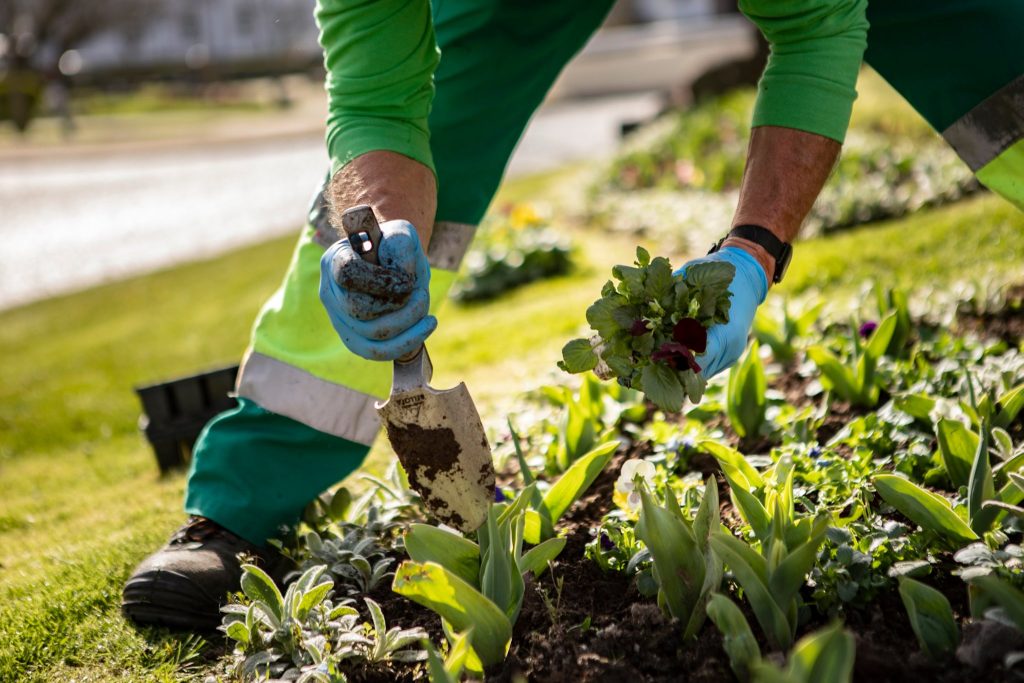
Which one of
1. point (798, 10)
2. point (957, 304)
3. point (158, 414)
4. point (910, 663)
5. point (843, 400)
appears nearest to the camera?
point (910, 663)

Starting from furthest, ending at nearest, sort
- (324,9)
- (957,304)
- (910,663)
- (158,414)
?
(158,414), (957,304), (324,9), (910,663)

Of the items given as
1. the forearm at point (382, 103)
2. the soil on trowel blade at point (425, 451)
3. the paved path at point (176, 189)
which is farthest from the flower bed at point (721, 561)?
the paved path at point (176, 189)

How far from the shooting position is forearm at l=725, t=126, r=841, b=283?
76.4 inches

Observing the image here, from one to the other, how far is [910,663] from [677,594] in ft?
1.23

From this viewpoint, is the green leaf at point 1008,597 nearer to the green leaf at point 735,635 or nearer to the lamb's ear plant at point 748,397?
the green leaf at point 735,635

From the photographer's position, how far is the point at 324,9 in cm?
211

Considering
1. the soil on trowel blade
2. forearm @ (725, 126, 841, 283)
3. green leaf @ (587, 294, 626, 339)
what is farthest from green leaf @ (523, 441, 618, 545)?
forearm @ (725, 126, 841, 283)

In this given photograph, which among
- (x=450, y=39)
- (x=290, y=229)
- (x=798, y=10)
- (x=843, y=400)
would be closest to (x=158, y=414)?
(x=450, y=39)

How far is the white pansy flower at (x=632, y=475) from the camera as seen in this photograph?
6.29 ft

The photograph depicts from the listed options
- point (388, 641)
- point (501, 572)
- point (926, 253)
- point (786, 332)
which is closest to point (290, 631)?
point (388, 641)

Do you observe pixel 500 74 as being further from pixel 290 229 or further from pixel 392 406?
pixel 290 229

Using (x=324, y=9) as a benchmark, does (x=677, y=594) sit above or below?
below

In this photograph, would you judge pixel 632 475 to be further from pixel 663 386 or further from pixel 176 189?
pixel 176 189

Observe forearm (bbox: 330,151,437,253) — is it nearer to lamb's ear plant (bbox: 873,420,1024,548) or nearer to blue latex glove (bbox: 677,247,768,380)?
blue latex glove (bbox: 677,247,768,380)
